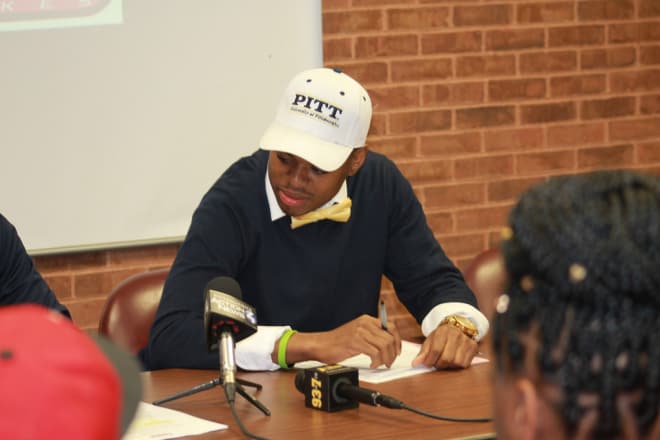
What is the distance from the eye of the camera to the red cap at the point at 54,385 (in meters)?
0.82

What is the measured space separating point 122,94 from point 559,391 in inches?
120

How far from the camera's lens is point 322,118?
2771mm

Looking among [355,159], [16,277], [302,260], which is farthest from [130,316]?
[355,159]

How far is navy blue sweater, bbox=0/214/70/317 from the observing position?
8.50 feet

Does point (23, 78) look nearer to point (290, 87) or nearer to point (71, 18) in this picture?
point (71, 18)

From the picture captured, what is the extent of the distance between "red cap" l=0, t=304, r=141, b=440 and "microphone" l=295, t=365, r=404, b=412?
1.19m

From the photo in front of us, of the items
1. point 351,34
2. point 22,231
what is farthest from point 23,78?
point 351,34

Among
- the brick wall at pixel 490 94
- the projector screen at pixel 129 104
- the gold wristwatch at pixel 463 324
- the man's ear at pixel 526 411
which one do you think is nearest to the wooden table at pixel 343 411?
the gold wristwatch at pixel 463 324

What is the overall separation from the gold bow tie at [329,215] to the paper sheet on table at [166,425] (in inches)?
31.4

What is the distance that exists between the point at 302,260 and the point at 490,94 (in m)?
1.67

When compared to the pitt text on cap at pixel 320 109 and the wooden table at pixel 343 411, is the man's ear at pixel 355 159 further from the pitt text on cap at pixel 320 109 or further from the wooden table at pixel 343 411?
the wooden table at pixel 343 411

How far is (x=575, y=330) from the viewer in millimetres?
829

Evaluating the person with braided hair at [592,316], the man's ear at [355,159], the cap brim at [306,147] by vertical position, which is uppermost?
the person with braided hair at [592,316]

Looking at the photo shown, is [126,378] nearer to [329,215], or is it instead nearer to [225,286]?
[225,286]
